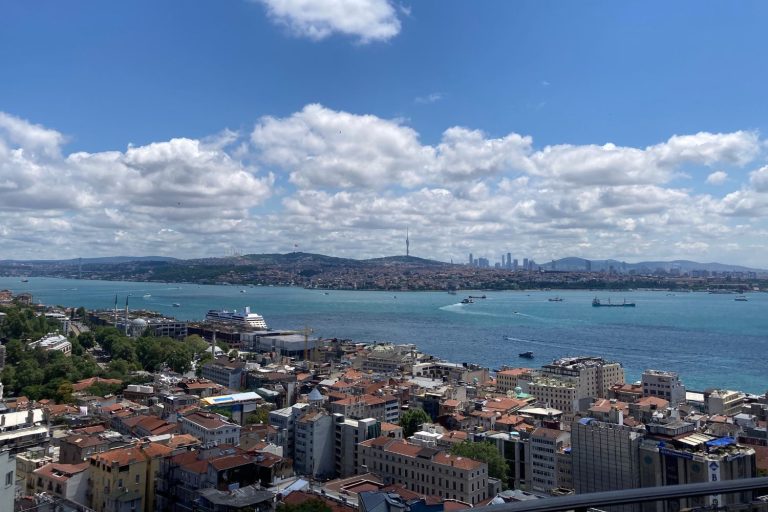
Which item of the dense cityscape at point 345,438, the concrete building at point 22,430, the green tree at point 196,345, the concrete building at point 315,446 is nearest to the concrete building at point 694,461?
the dense cityscape at point 345,438

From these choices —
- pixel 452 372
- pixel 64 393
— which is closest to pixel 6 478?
pixel 64 393

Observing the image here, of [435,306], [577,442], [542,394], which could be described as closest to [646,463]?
[577,442]

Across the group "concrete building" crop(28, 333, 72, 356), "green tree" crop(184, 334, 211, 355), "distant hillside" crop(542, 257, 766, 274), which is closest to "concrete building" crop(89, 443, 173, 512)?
"concrete building" crop(28, 333, 72, 356)

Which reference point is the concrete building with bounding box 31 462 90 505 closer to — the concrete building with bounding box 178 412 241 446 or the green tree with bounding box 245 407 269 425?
the concrete building with bounding box 178 412 241 446

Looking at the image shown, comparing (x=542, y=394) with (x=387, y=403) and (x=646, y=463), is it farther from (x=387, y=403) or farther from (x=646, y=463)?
(x=646, y=463)

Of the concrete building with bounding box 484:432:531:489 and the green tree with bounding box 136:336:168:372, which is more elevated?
the green tree with bounding box 136:336:168:372

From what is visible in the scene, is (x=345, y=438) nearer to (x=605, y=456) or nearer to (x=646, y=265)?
(x=605, y=456)
